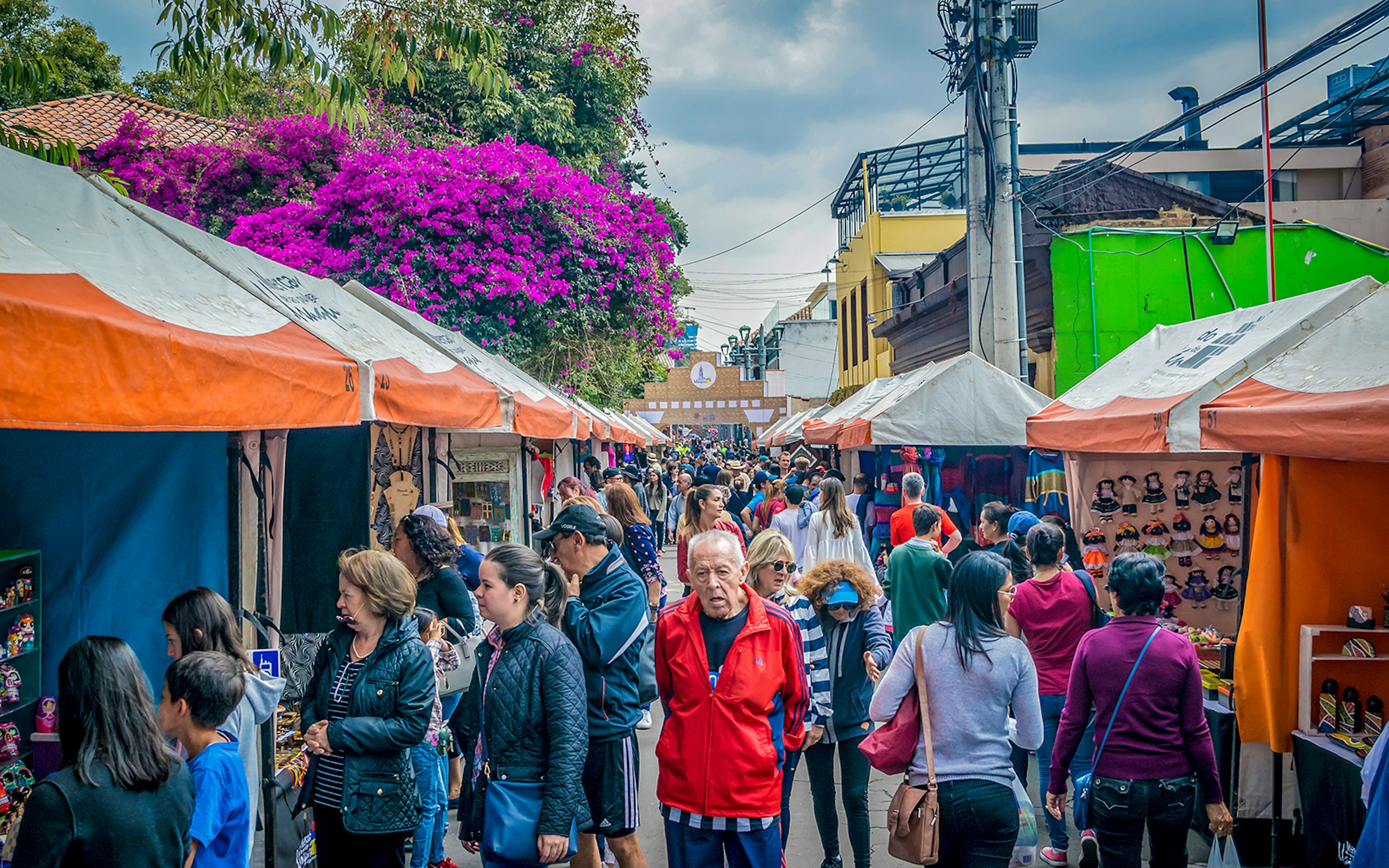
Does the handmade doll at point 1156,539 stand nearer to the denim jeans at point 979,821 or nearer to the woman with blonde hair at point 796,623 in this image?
the woman with blonde hair at point 796,623

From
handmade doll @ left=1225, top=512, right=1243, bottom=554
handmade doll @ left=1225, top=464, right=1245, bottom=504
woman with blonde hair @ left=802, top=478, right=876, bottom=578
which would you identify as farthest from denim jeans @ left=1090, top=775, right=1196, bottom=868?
handmade doll @ left=1225, top=464, right=1245, bottom=504

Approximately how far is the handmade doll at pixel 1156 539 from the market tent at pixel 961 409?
7.48ft

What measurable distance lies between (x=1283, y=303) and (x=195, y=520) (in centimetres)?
747

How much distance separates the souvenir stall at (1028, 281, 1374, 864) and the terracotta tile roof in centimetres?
1569

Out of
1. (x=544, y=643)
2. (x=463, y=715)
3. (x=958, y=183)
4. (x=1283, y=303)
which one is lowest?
(x=463, y=715)

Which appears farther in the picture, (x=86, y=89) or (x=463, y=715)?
(x=86, y=89)

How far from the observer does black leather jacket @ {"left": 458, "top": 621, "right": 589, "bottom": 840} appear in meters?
3.25

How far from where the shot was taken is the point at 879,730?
358 cm

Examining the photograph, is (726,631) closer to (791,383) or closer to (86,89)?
(86,89)

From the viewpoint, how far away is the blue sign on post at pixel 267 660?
3.90 m

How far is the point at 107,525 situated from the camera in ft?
13.6

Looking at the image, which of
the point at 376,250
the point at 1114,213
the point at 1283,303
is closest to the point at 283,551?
the point at 376,250

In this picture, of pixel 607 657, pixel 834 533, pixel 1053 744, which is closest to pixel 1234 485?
pixel 834 533

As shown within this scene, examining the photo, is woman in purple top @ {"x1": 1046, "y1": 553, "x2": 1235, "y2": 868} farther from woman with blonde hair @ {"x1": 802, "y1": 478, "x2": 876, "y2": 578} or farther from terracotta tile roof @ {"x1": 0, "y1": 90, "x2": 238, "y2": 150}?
terracotta tile roof @ {"x1": 0, "y1": 90, "x2": 238, "y2": 150}
